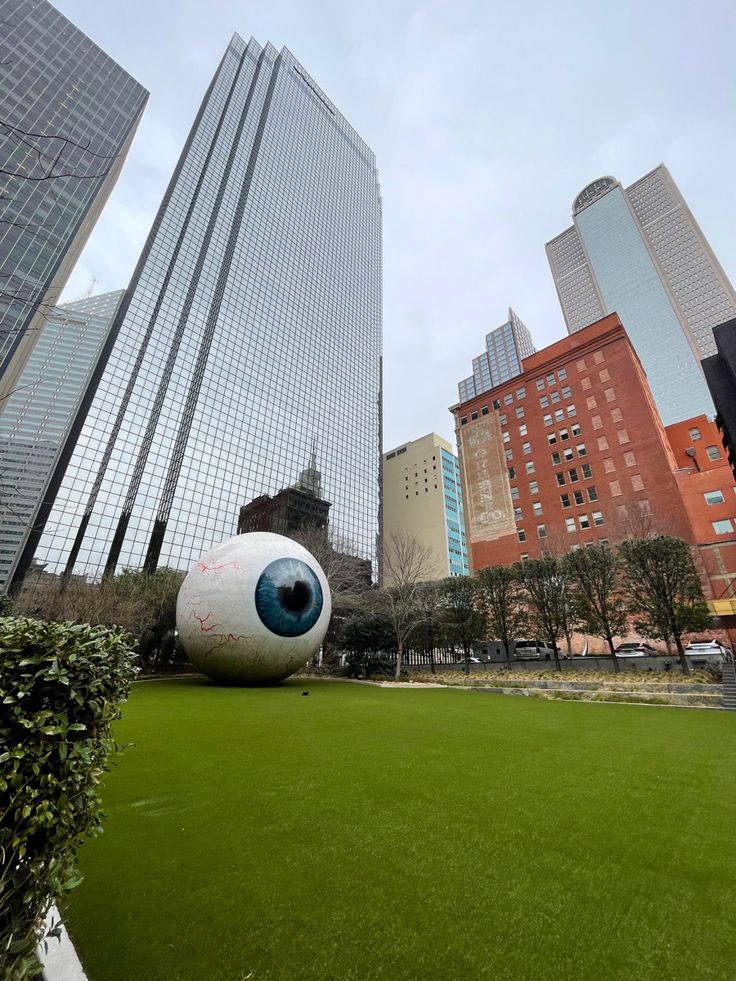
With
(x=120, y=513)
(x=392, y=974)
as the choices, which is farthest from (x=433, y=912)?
(x=120, y=513)

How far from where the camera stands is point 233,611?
13.8 meters

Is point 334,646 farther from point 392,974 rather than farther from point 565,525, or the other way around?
point 565,525

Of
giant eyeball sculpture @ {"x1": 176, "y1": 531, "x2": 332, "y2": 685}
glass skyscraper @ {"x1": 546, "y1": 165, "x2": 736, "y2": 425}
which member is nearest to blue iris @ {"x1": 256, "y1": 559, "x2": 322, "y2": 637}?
giant eyeball sculpture @ {"x1": 176, "y1": 531, "x2": 332, "y2": 685}

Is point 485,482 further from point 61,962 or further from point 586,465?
point 61,962

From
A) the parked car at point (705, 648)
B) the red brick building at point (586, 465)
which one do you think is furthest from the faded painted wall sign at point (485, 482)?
the parked car at point (705, 648)

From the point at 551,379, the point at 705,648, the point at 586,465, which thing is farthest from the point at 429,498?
the point at 705,648

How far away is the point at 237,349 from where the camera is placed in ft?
228

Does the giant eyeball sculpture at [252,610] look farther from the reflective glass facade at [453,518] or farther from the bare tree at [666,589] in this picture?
the reflective glass facade at [453,518]

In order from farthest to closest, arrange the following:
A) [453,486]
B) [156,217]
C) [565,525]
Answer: [453,486] → [156,217] → [565,525]

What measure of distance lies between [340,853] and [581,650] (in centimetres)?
4015

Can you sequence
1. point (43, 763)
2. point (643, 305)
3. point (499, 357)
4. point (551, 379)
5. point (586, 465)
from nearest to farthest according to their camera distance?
1. point (43, 763)
2. point (586, 465)
3. point (551, 379)
4. point (643, 305)
5. point (499, 357)

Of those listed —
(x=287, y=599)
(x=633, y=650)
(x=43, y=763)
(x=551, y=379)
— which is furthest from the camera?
(x=551, y=379)

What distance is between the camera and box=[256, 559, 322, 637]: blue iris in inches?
547

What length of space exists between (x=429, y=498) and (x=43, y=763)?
345 ft
